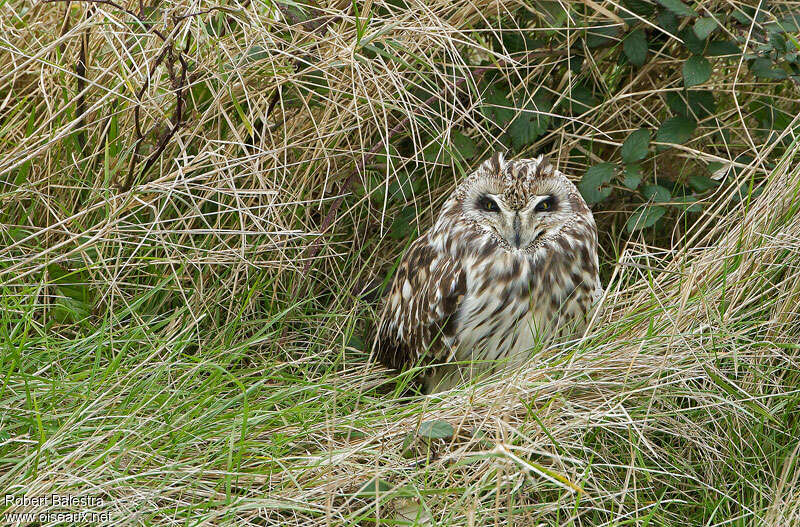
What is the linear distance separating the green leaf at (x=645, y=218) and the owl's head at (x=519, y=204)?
0.81 feet

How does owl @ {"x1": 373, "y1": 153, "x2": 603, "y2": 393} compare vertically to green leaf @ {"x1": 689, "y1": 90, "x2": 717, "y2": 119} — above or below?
below

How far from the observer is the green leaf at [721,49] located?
2.65 meters

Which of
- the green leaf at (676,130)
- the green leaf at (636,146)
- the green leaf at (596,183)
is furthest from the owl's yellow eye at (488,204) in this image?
the green leaf at (676,130)

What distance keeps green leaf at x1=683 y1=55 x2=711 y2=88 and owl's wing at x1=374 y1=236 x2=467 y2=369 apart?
849 mm

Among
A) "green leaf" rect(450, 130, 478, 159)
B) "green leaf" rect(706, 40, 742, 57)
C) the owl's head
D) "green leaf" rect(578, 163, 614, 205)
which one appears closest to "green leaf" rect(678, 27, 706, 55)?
"green leaf" rect(706, 40, 742, 57)

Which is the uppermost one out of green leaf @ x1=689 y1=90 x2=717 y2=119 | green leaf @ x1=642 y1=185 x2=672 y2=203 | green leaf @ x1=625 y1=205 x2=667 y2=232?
green leaf @ x1=689 y1=90 x2=717 y2=119

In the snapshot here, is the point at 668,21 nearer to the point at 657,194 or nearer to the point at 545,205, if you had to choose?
the point at 657,194

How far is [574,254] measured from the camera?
2.47 m

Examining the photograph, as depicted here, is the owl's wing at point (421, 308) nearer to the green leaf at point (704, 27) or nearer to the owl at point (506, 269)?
the owl at point (506, 269)

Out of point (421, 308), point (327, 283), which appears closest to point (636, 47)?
point (421, 308)

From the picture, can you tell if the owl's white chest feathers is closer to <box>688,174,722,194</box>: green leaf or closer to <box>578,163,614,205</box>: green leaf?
<box>578,163,614,205</box>: green leaf

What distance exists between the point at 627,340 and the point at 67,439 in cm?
125

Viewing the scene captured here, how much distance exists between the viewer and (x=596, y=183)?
108 inches

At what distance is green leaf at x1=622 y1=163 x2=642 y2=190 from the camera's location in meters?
2.70
